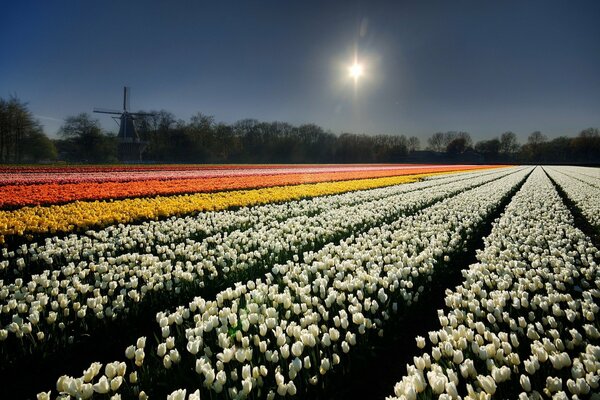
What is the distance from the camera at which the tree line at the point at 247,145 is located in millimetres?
52656

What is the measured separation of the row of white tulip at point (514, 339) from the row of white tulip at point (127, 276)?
9.76 feet

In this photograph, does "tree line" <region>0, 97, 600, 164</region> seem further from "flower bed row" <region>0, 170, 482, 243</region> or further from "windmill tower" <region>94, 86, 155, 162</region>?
"flower bed row" <region>0, 170, 482, 243</region>

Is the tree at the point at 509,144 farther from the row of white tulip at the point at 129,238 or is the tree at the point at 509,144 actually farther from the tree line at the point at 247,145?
the row of white tulip at the point at 129,238

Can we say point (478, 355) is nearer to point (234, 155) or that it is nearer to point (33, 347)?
point (33, 347)

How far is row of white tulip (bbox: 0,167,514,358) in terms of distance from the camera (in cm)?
351

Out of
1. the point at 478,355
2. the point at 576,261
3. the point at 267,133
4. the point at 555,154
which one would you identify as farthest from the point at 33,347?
the point at 555,154

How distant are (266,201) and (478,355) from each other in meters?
10.2

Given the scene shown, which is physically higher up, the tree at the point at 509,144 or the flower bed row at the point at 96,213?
the tree at the point at 509,144

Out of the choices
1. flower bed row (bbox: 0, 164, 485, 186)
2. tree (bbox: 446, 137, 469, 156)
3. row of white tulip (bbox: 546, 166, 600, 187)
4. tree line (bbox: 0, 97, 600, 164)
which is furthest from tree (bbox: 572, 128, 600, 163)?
flower bed row (bbox: 0, 164, 485, 186)

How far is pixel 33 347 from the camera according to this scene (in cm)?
321

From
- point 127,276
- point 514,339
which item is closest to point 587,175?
point 514,339

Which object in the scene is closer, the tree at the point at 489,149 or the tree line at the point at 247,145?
the tree line at the point at 247,145

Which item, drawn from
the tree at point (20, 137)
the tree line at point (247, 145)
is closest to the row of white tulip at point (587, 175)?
the tree line at point (247, 145)

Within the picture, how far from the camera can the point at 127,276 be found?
194 inches
